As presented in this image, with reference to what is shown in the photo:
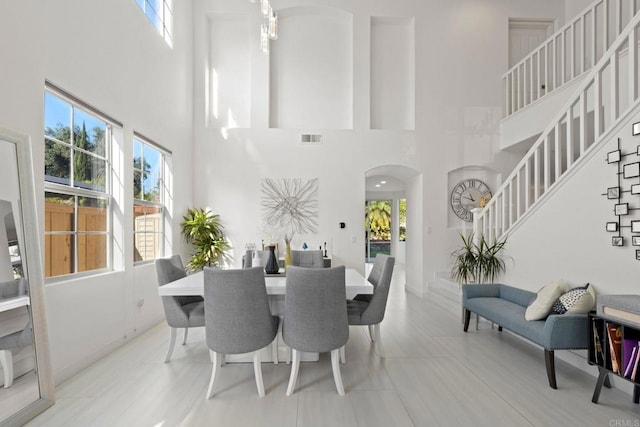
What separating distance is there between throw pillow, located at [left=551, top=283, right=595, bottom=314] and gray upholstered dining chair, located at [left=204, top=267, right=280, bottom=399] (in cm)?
250

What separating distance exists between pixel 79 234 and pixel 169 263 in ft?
2.79

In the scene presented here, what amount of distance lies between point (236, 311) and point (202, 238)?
139 inches

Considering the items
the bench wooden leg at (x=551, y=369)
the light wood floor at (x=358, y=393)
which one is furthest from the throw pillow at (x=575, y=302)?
the light wood floor at (x=358, y=393)

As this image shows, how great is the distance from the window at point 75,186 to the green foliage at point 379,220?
402 inches

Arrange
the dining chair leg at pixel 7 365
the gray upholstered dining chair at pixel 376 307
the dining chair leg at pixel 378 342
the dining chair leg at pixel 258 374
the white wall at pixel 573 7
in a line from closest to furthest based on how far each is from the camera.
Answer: the dining chair leg at pixel 7 365 → the dining chair leg at pixel 258 374 → the gray upholstered dining chair at pixel 376 307 → the dining chair leg at pixel 378 342 → the white wall at pixel 573 7

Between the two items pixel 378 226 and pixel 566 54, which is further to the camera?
pixel 378 226

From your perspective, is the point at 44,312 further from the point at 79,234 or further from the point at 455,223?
the point at 455,223

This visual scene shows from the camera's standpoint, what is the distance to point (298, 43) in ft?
20.6

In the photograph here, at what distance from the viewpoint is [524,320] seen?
9.73 feet

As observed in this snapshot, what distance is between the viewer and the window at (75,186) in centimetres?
277

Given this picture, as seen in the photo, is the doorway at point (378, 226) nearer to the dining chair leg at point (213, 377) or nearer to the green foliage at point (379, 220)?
the green foliage at point (379, 220)

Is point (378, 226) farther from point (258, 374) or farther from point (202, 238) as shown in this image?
point (258, 374)

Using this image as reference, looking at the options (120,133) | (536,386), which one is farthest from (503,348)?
(120,133)

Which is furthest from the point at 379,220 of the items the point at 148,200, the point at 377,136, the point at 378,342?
the point at 378,342
